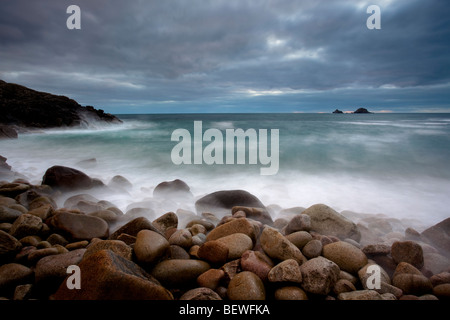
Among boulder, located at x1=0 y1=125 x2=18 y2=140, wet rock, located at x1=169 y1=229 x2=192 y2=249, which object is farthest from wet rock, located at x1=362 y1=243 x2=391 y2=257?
boulder, located at x1=0 y1=125 x2=18 y2=140

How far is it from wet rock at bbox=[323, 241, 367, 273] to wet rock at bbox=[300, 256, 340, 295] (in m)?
A: 0.32

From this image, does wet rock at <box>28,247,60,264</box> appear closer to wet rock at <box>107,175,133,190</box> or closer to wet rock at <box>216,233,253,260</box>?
wet rock at <box>216,233,253,260</box>

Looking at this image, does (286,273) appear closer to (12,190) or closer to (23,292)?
(23,292)

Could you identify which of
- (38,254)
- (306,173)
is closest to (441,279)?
(38,254)

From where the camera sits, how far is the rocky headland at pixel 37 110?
68.4ft

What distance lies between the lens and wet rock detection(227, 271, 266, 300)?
2105mm

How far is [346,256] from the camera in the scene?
2625 mm

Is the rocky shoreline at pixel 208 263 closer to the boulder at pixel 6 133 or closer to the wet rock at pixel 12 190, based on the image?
the wet rock at pixel 12 190

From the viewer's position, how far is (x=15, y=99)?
22.4 metres

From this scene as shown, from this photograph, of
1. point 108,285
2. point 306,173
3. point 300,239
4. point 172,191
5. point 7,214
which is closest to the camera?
point 108,285

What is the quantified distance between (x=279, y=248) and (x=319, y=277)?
0.49 m
